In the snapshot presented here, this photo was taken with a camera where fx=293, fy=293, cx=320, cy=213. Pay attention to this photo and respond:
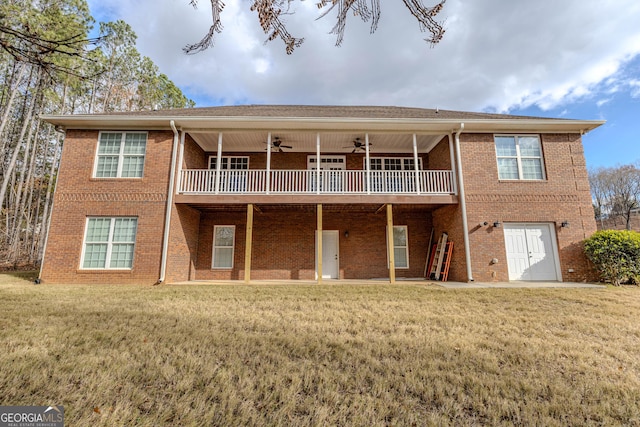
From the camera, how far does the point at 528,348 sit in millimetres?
3469

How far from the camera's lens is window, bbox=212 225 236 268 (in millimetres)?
11295

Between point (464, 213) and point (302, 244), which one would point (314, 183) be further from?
point (464, 213)

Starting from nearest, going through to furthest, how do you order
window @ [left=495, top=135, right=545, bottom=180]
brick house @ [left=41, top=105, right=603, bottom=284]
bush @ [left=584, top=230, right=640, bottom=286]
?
bush @ [left=584, top=230, right=640, bottom=286]
brick house @ [left=41, top=105, right=603, bottom=284]
window @ [left=495, top=135, right=545, bottom=180]

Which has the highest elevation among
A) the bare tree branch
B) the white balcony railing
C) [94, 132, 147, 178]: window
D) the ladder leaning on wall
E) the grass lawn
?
[94, 132, 147, 178]: window

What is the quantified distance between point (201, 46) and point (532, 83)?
13300mm

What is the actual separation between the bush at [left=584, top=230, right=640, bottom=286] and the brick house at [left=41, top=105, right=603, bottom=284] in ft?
1.91

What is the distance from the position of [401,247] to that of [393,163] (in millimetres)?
3493

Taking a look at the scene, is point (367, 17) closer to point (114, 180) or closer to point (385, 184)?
point (385, 184)

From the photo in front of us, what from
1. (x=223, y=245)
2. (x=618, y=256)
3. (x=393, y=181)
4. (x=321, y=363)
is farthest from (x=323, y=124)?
(x=618, y=256)

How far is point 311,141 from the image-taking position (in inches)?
439

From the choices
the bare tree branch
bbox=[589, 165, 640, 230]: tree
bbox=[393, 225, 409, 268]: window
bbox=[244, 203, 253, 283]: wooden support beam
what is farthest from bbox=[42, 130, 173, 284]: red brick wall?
bbox=[589, 165, 640, 230]: tree

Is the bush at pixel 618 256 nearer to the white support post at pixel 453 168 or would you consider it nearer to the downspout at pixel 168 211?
the white support post at pixel 453 168

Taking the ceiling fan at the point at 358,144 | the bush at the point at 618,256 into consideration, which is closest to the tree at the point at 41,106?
the ceiling fan at the point at 358,144

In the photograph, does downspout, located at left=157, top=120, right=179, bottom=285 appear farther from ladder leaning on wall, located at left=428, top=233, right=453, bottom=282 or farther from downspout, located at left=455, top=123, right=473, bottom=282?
downspout, located at left=455, top=123, right=473, bottom=282
